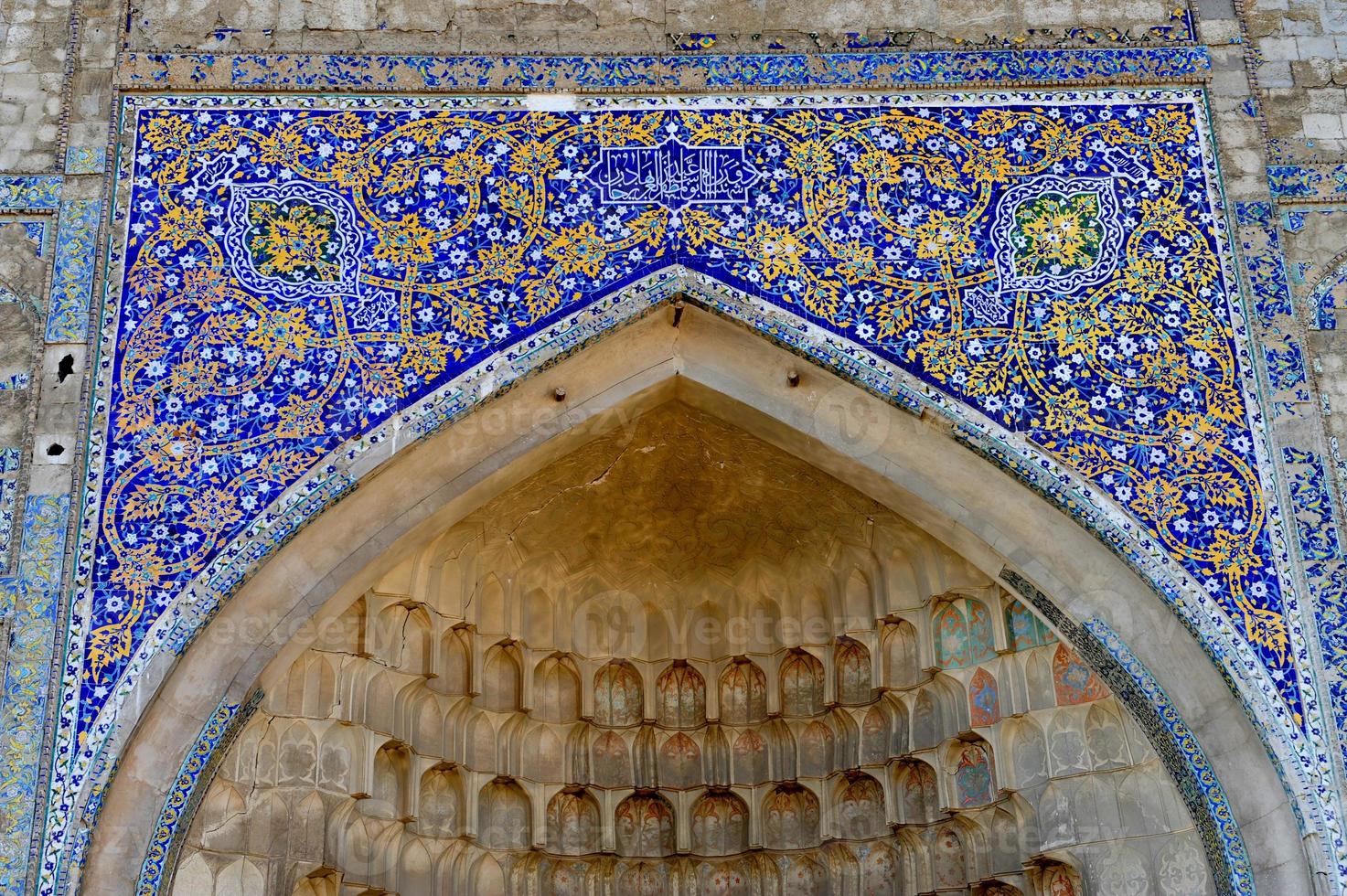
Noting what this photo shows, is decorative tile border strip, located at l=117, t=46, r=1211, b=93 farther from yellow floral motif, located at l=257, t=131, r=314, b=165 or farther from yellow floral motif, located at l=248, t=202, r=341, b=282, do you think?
yellow floral motif, located at l=248, t=202, r=341, b=282

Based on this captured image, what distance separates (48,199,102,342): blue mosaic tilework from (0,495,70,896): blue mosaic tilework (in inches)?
23.3

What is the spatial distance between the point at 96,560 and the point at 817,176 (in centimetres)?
264

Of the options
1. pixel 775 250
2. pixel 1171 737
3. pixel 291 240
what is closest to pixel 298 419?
pixel 291 240

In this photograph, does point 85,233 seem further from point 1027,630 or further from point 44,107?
point 1027,630

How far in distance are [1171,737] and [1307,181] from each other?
6.69 feet

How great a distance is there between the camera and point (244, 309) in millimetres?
6148

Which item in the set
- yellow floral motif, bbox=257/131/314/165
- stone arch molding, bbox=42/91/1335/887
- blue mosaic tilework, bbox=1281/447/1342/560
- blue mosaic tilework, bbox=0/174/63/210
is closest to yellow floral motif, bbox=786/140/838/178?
stone arch molding, bbox=42/91/1335/887

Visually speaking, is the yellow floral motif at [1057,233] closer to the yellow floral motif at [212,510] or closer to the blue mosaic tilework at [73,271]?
the yellow floral motif at [212,510]

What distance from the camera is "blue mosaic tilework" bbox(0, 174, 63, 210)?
6.32m

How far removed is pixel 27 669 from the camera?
219 inches

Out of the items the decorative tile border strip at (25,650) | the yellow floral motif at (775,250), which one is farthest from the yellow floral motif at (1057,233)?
the decorative tile border strip at (25,650)

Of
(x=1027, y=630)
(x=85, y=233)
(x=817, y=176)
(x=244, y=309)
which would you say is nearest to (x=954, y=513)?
(x=1027, y=630)

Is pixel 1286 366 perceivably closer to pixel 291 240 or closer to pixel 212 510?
pixel 291 240

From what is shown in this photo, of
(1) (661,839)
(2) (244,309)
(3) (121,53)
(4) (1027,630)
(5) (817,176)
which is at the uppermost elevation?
(3) (121,53)
